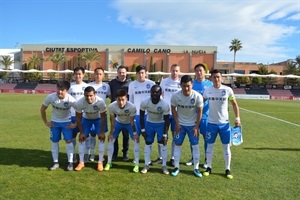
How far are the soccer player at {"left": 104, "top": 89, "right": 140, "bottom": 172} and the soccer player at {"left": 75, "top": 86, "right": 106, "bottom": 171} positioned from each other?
183 millimetres

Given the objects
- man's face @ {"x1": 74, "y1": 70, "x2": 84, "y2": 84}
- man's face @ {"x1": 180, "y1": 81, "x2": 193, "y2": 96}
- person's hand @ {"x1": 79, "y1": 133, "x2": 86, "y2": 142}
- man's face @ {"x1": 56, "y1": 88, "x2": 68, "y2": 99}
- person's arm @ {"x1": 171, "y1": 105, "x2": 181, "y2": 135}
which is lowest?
person's hand @ {"x1": 79, "y1": 133, "x2": 86, "y2": 142}

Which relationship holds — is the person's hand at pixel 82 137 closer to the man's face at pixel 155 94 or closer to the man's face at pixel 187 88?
the man's face at pixel 155 94

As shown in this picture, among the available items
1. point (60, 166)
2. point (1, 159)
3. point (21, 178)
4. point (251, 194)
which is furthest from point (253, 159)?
point (1, 159)

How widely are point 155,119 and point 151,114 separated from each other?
0.13 m

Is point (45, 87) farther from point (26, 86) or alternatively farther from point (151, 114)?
point (151, 114)

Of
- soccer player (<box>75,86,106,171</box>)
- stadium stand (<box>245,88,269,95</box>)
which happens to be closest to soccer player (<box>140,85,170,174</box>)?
soccer player (<box>75,86,106,171</box>)

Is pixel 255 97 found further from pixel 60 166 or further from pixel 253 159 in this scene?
pixel 60 166

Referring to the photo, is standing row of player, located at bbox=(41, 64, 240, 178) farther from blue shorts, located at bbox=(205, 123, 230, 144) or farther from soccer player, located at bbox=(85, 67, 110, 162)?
soccer player, located at bbox=(85, 67, 110, 162)

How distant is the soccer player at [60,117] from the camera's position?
5773mm

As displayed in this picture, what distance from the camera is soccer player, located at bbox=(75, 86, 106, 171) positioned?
5.72 metres

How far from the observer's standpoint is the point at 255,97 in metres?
38.2

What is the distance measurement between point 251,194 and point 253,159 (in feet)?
7.70

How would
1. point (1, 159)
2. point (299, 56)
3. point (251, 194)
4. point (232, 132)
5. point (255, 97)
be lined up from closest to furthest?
point (251, 194) < point (232, 132) < point (1, 159) < point (255, 97) < point (299, 56)

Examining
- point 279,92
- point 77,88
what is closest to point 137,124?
point 77,88
